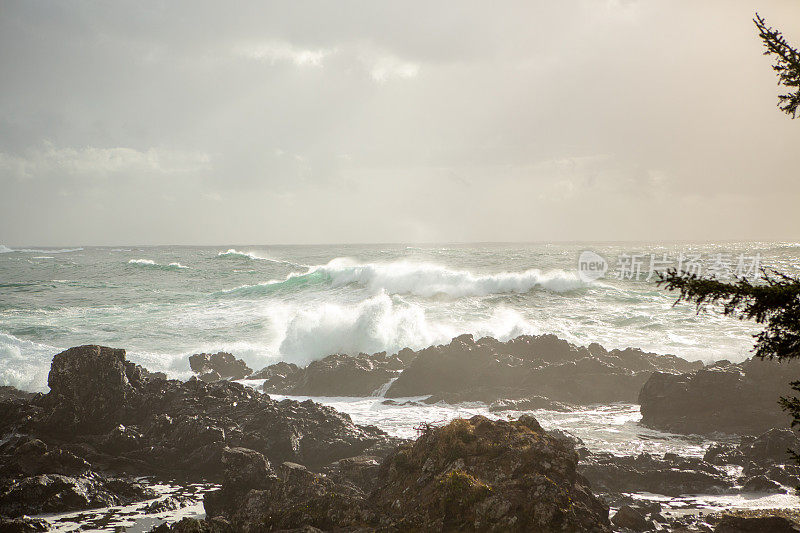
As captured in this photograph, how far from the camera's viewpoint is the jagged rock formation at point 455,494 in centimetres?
686

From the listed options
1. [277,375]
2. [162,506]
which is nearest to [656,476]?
[162,506]

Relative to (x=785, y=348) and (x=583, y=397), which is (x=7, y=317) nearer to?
(x=583, y=397)

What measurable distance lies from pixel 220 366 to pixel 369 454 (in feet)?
47.3

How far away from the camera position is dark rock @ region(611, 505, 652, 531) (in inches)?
344

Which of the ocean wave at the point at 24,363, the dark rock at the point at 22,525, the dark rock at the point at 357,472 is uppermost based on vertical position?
the dark rock at the point at 357,472

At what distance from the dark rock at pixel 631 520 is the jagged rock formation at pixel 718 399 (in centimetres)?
739

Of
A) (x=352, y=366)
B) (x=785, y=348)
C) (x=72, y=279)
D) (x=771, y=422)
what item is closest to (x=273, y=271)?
(x=72, y=279)

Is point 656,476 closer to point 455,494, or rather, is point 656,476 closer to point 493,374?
point 455,494

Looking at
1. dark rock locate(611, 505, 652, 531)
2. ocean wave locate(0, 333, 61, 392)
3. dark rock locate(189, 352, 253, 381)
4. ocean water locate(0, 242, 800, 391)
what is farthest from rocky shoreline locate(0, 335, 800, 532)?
ocean water locate(0, 242, 800, 391)

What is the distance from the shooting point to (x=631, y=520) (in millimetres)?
8805

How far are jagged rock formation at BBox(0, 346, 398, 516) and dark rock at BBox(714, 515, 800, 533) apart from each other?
690cm

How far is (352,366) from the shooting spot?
2123cm

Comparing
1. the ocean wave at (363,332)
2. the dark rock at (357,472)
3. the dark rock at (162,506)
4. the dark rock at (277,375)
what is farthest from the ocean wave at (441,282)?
the dark rock at (162,506)

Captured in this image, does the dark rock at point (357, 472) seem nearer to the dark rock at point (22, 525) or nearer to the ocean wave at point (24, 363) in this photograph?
the dark rock at point (22, 525)
